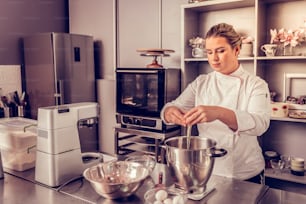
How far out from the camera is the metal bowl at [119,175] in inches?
51.0

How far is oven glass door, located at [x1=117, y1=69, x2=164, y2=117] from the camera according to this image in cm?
306

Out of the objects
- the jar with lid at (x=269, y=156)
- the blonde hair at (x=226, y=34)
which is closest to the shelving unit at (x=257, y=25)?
the jar with lid at (x=269, y=156)

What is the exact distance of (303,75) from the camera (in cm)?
275

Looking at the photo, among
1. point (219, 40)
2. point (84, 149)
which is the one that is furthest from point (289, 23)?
point (84, 149)

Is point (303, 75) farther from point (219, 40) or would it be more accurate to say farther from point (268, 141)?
point (219, 40)

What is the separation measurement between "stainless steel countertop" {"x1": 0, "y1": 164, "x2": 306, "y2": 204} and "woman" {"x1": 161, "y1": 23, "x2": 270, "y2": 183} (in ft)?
0.92

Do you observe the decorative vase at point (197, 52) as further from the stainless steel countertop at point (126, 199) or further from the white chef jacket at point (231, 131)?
the stainless steel countertop at point (126, 199)

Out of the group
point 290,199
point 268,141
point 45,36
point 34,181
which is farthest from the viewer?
point 45,36

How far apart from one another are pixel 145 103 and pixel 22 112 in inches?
59.4

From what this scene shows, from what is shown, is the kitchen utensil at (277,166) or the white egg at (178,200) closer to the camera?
the white egg at (178,200)

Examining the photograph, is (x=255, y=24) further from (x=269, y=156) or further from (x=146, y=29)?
(x=146, y=29)

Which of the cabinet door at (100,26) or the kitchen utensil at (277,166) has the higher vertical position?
the cabinet door at (100,26)

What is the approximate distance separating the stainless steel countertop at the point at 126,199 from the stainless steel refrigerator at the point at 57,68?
7.22 ft

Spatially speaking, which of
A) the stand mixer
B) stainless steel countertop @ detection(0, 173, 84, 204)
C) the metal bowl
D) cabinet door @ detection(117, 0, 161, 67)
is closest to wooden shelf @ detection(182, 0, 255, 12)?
cabinet door @ detection(117, 0, 161, 67)
